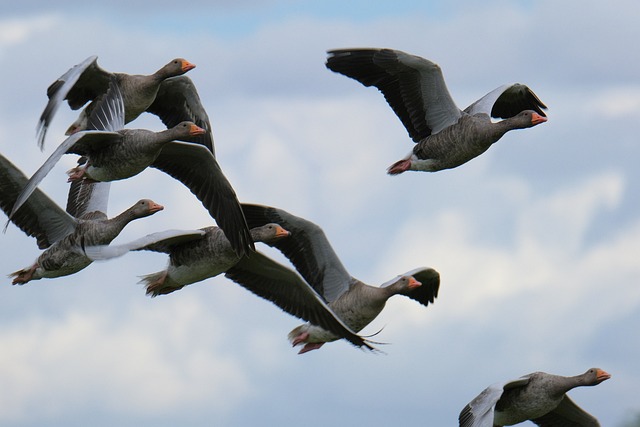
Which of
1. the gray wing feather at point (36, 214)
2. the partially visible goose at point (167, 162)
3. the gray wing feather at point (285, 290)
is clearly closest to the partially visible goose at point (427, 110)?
the gray wing feather at point (285, 290)

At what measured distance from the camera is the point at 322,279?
18953 millimetres

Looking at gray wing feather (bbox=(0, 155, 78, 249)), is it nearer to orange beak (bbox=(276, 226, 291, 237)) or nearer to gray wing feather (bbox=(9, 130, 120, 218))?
gray wing feather (bbox=(9, 130, 120, 218))

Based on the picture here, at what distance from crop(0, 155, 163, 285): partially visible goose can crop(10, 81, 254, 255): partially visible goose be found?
89 cm

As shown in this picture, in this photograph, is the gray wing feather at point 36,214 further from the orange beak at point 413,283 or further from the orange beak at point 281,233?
the orange beak at point 413,283

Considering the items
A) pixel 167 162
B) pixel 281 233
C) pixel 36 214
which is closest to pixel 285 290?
pixel 281 233

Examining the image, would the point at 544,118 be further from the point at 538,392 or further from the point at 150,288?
Result: the point at 150,288

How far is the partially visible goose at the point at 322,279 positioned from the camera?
60.8 feet

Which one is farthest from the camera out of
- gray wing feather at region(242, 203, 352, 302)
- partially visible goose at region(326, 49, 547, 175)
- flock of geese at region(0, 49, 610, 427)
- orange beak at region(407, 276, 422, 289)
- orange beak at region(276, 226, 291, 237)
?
orange beak at region(407, 276, 422, 289)

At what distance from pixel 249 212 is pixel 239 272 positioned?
1.02 m

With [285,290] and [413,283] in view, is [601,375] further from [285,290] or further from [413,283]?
[285,290]

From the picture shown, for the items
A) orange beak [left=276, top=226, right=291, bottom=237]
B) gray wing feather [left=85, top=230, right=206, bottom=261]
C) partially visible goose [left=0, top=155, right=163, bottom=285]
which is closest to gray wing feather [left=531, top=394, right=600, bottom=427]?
orange beak [left=276, top=226, right=291, bottom=237]

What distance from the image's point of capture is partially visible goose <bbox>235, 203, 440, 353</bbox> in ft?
60.8

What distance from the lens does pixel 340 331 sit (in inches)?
694

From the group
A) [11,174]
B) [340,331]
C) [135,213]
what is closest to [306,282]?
[340,331]
